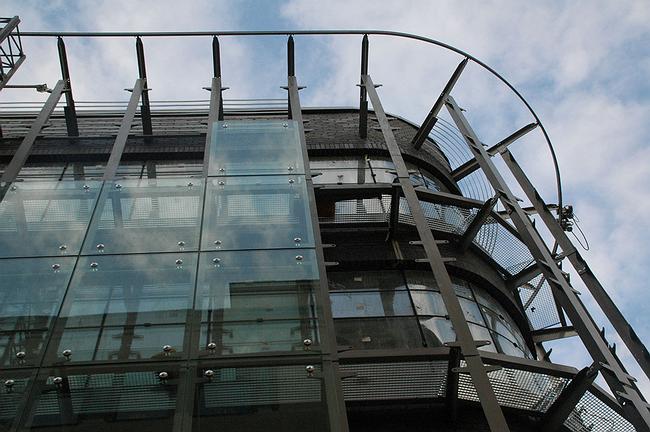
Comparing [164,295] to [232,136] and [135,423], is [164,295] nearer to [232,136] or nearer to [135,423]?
[135,423]

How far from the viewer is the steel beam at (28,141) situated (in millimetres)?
10570

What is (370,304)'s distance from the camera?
12.2m

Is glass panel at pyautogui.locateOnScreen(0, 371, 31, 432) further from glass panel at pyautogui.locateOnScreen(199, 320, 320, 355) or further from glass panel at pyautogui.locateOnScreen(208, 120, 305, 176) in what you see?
glass panel at pyautogui.locateOnScreen(208, 120, 305, 176)

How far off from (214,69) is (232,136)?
161 inches

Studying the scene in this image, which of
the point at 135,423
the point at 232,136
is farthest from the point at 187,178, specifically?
the point at 135,423

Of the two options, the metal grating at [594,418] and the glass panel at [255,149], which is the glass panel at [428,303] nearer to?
the metal grating at [594,418]

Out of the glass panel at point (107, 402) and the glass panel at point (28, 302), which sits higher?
the glass panel at point (28, 302)

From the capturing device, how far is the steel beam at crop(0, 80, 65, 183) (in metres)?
10.6

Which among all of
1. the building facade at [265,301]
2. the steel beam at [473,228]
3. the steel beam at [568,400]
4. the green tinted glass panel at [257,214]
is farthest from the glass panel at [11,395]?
the steel beam at [473,228]

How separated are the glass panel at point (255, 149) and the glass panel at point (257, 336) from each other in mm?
3448

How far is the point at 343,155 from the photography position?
56.7ft

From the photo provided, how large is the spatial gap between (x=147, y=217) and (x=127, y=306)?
1940 millimetres

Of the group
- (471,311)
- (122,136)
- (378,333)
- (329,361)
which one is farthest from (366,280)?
(329,361)

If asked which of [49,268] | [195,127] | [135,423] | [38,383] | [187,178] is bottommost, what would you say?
[135,423]
